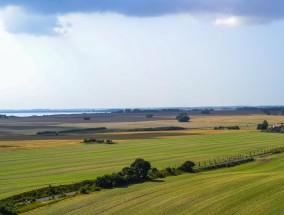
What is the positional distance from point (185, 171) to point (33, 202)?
2493 cm

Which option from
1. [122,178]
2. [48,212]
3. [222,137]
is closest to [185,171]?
[122,178]

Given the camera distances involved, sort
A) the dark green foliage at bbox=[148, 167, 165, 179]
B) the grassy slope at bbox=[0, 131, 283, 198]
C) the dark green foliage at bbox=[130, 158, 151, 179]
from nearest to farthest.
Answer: the dark green foliage at bbox=[130, 158, 151, 179] < the dark green foliage at bbox=[148, 167, 165, 179] < the grassy slope at bbox=[0, 131, 283, 198]

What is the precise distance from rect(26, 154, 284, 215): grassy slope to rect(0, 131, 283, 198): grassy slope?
988 centimetres

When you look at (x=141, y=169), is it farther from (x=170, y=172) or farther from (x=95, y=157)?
(x=95, y=157)

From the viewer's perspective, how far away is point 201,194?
158ft

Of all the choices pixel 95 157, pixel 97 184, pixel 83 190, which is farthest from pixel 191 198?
pixel 95 157

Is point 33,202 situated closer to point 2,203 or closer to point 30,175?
point 2,203

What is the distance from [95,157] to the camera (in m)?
84.9

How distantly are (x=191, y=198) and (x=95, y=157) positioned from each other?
40972 mm

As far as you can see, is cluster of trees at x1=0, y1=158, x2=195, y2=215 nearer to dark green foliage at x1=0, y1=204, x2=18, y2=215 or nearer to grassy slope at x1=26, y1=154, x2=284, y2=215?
dark green foliage at x1=0, y1=204, x2=18, y2=215

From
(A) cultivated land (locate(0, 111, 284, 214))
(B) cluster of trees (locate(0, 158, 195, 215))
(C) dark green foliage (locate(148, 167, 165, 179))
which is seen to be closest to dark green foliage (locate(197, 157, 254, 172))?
(A) cultivated land (locate(0, 111, 284, 214))

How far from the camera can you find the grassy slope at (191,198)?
4191 cm

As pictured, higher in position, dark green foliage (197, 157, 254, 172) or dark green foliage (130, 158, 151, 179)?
dark green foliage (130, 158, 151, 179)

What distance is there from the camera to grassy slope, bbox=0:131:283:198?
6112 cm
